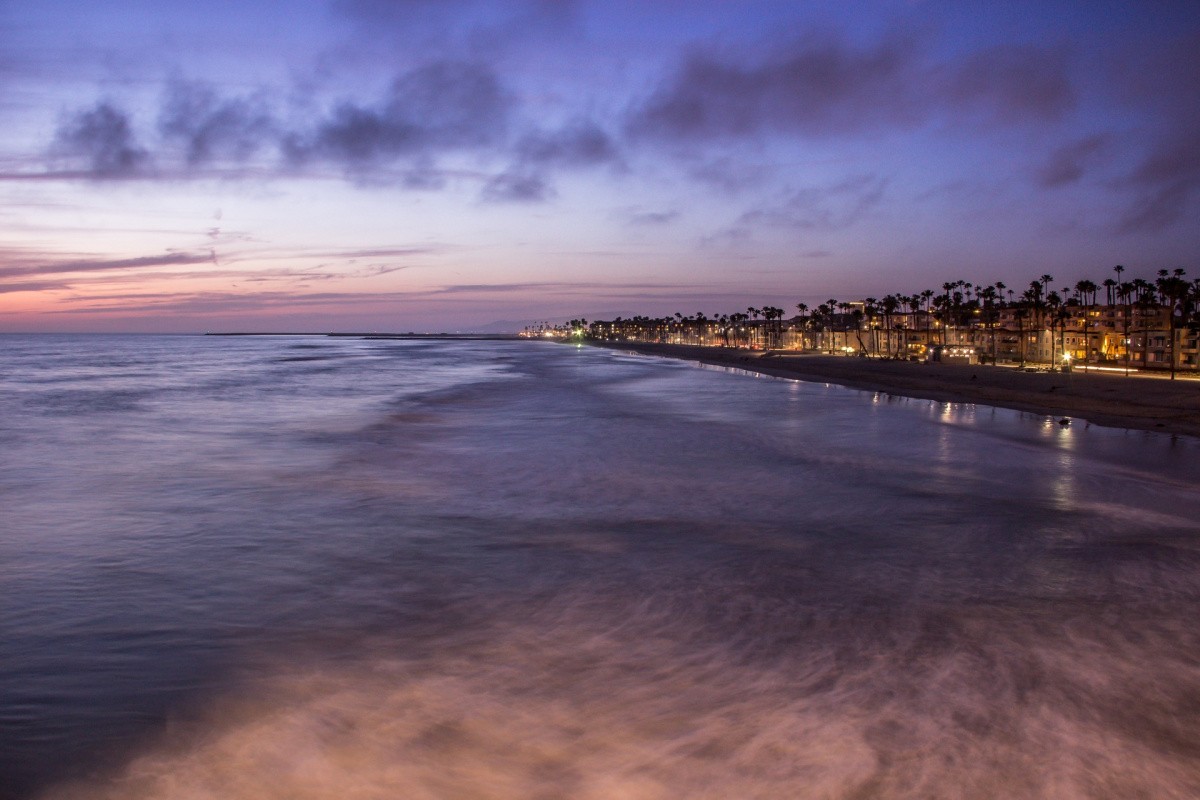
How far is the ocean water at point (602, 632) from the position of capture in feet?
16.8

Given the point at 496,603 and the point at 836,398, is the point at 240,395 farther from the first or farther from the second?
the point at 496,603

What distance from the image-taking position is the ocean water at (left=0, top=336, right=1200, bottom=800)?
5.13 metres

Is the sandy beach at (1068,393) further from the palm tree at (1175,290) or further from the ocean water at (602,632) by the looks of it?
the palm tree at (1175,290)

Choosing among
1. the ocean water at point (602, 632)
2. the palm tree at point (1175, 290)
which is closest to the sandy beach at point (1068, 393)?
the ocean water at point (602, 632)

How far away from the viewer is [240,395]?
43.4 meters

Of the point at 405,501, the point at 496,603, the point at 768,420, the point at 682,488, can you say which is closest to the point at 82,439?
the point at 405,501

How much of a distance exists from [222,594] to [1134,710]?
933 centimetres

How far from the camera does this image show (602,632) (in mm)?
7535

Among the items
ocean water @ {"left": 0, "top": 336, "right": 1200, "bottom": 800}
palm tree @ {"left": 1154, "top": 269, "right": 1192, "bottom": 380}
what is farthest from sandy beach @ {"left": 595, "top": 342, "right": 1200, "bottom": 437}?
palm tree @ {"left": 1154, "top": 269, "right": 1192, "bottom": 380}

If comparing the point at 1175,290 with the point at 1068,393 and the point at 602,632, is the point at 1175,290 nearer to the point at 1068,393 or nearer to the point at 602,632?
the point at 1068,393

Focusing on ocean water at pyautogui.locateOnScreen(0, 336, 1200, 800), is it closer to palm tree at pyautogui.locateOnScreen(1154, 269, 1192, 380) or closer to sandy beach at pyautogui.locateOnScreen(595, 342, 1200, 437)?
sandy beach at pyautogui.locateOnScreen(595, 342, 1200, 437)

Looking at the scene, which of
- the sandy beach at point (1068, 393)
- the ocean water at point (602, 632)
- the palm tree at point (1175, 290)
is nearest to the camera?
the ocean water at point (602, 632)

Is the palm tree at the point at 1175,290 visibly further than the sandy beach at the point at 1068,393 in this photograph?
Yes

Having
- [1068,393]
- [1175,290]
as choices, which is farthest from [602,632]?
[1175,290]
